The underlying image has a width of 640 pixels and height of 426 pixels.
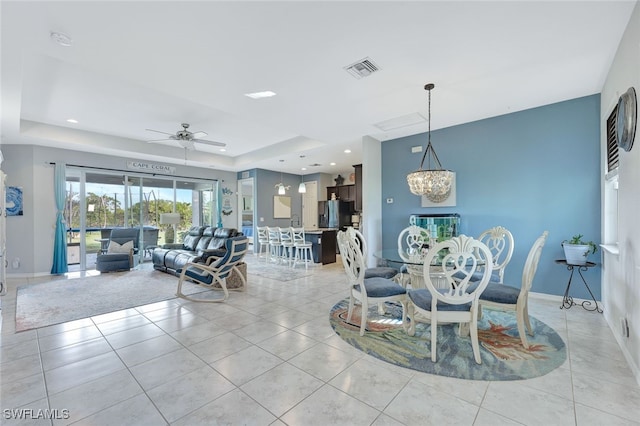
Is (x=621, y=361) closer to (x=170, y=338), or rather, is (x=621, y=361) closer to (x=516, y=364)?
(x=516, y=364)

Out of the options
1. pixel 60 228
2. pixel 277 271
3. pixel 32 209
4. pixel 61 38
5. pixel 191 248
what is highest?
pixel 61 38

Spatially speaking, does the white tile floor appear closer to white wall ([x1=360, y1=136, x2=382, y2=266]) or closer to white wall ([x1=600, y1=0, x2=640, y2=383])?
white wall ([x1=600, y1=0, x2=640, y2=383])

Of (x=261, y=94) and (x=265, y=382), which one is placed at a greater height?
(x=261, y=94)

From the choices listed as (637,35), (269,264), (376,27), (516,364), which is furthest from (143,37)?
(269,264)

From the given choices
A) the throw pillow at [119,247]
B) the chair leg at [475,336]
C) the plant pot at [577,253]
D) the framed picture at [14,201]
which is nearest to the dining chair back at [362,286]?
→ the chair leg at [475,336]

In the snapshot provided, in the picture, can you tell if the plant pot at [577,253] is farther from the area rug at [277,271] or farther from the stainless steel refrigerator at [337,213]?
the stainless steel refrigerator at [337,213]

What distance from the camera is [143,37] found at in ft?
8.06

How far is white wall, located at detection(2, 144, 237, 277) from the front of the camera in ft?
18.8

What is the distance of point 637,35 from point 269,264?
6815 millimetres

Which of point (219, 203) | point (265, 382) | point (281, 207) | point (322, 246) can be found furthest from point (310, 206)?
point (265, 382)

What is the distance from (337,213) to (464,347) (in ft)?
22.9

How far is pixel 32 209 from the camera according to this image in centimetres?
589

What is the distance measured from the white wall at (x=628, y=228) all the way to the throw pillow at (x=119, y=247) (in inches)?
327

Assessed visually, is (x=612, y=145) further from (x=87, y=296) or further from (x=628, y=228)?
(x=87, y=296)
